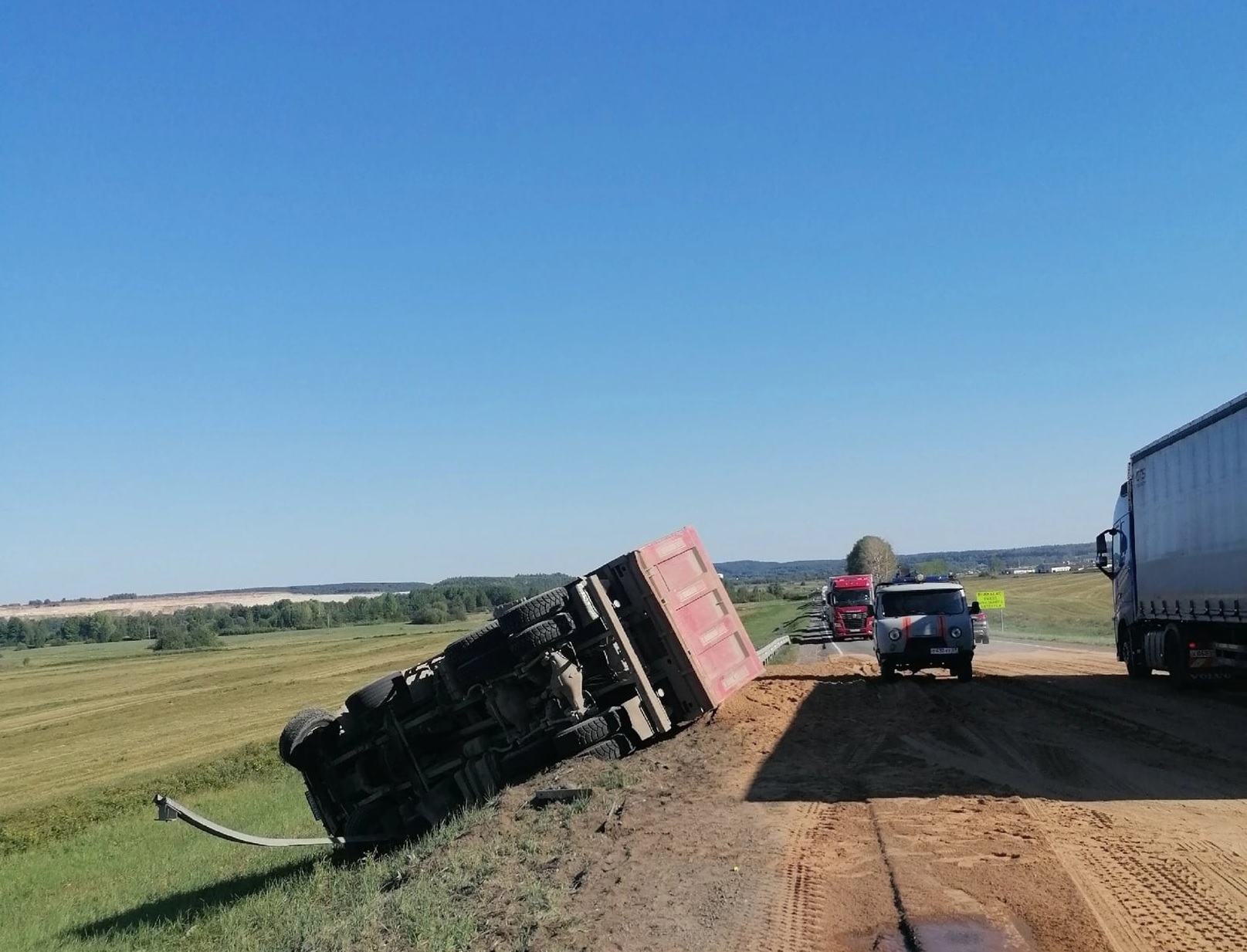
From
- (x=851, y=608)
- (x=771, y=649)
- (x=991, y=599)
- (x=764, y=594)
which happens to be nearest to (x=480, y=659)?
(x=771, y=649)

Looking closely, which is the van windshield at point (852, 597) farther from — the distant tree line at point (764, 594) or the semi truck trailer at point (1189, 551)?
the distant tree line at point (764, 594)

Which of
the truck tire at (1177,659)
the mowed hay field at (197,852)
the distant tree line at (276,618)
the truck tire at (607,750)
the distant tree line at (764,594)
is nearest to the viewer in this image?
the mowed hay field at (197,852)

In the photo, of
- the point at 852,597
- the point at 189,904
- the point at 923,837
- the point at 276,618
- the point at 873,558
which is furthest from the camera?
the point at 276,618

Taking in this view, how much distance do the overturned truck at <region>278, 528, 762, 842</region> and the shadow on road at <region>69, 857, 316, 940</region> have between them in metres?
1.31

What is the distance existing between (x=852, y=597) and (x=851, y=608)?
1.63ft

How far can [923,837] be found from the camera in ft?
25.8

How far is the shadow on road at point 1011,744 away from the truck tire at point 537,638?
8.51 ft

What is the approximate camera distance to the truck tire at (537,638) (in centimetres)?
1140

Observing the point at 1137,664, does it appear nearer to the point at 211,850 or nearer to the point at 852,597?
the point at 211,850

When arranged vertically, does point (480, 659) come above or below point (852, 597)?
above

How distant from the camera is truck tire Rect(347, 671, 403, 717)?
40.7 ft

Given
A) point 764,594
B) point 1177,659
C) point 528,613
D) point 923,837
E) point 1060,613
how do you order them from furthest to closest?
point 764,594 → point 1060,613 → point 1177,659 → point 528,613 → point 923,837

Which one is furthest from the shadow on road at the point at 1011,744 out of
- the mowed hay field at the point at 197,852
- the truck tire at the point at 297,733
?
the truck tire at the point at 297,733

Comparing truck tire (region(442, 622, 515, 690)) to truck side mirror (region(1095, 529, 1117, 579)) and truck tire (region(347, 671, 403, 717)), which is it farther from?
truck side mirror (region(1095, 529, 1117, 579))
